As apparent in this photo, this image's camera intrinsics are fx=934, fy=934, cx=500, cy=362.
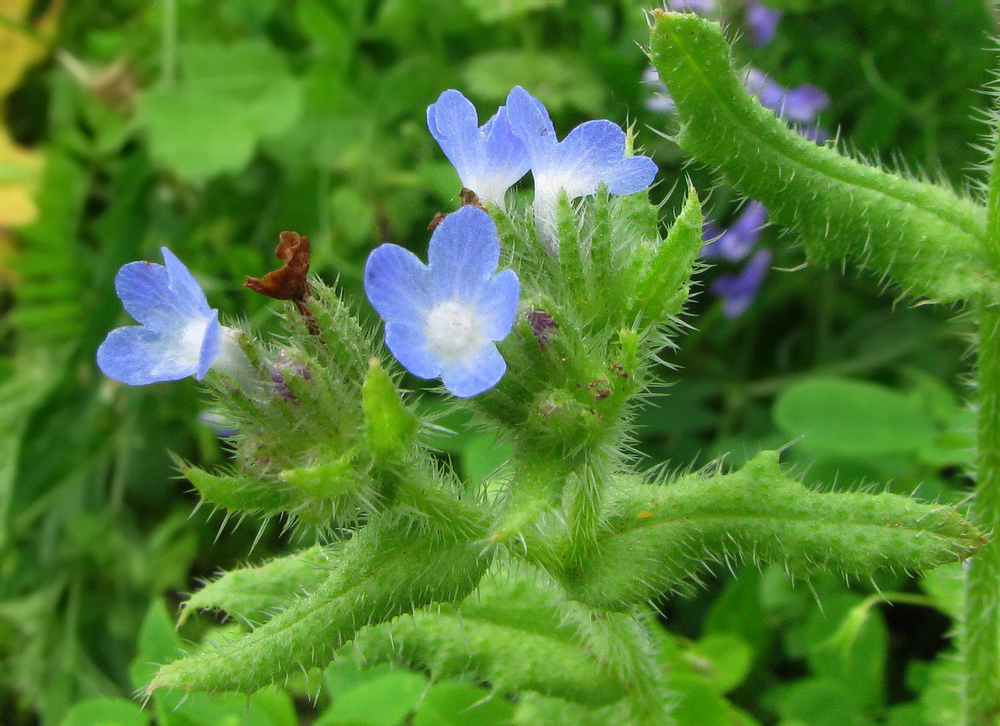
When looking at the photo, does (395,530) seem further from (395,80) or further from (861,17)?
(861,17)

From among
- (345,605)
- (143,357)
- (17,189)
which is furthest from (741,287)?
(17,189)

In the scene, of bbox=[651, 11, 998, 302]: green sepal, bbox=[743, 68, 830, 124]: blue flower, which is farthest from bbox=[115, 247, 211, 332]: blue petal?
bbox=[743, 68, 830, 124]: blue flower

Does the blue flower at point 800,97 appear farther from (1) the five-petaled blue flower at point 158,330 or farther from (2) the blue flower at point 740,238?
(1) the five-petaled blue flower at point 158,330

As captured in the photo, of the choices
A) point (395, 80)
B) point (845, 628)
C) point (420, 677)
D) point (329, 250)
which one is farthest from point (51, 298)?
point (845, 628)

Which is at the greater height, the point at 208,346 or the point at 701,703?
the point at 208,346

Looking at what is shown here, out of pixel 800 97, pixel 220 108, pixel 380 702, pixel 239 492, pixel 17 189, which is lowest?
pixel 17 189

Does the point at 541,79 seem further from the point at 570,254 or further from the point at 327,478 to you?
the point at 327,478

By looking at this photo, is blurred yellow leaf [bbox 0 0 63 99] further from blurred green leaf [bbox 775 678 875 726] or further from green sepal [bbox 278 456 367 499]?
blurred green leaf [bbox 775 678 875 726]
